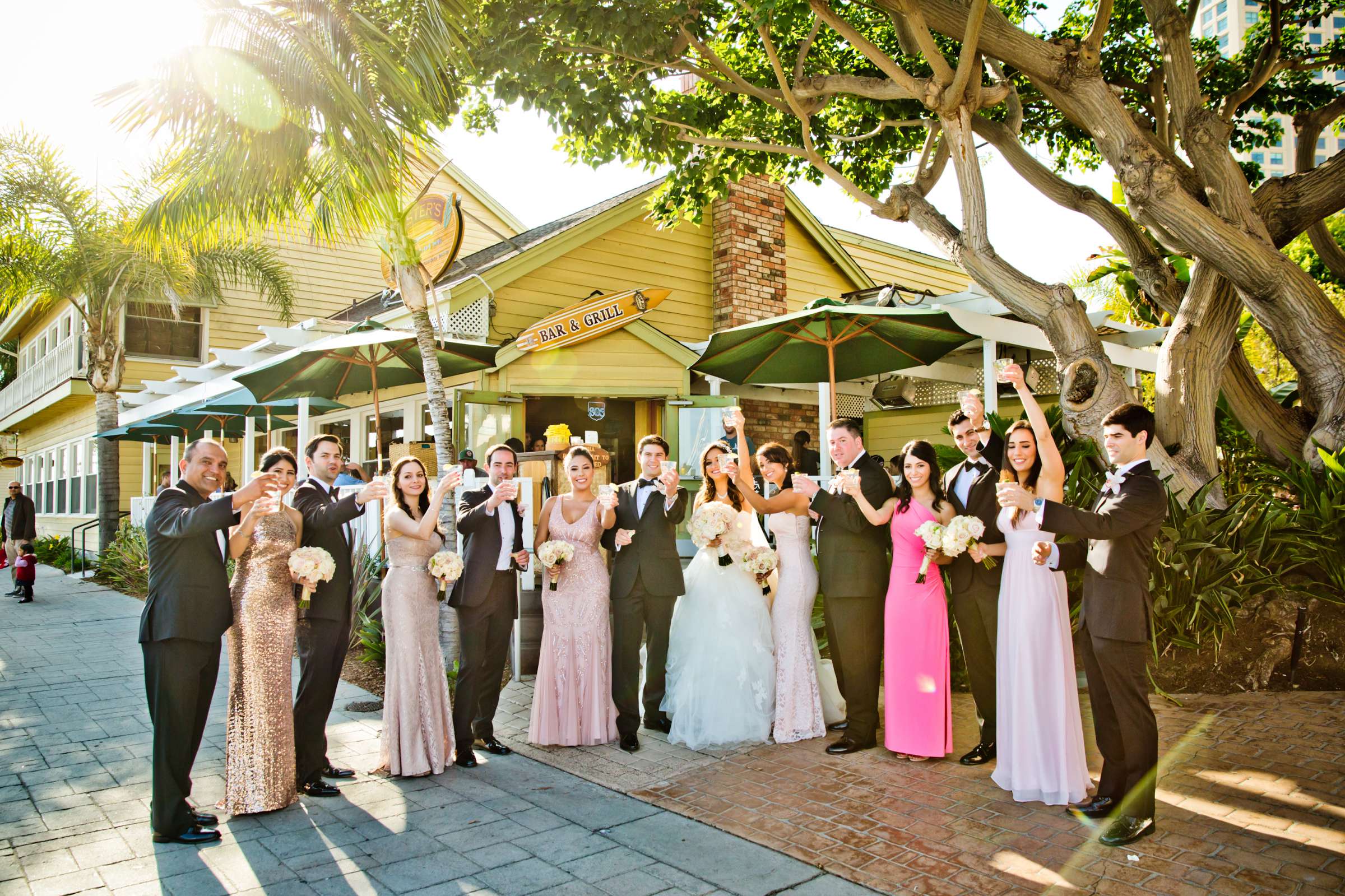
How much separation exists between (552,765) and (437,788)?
758 mm

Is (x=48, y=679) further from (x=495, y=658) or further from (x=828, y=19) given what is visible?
(x=828, y=19)

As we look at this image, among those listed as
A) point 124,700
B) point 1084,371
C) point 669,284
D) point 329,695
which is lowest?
point 124,700

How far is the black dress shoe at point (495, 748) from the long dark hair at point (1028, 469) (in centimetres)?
349

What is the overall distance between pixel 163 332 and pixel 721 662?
62.7 ft

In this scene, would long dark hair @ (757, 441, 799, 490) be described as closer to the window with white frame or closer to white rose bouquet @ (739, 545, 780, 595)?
white rose bouquet @ (739, 545, 780, 595)

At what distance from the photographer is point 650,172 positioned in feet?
33.4

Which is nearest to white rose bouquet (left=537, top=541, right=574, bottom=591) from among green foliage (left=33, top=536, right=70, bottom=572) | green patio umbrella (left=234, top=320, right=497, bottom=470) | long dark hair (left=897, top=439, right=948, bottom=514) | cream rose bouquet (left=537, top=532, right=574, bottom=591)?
cream rose bouquet (left=537, top=532, right=574, bottom=591)

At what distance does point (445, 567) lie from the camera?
5328mm

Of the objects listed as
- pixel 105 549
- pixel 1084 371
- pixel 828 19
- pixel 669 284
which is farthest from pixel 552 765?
pixel 105 549

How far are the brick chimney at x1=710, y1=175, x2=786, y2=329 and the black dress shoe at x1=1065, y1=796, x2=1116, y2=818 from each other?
10.7 metres

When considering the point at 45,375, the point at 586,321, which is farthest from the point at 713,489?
the point at 45,375

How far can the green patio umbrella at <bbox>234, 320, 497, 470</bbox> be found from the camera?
27.7 ft

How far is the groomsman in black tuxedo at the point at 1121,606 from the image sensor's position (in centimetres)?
411

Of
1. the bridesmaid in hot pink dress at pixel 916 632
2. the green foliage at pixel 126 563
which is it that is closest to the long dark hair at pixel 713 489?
the bridesmaid in hot pink dress at pixel 916 632
